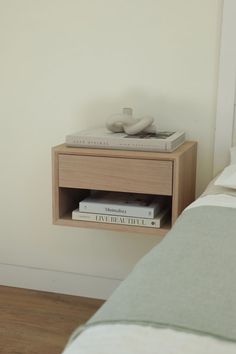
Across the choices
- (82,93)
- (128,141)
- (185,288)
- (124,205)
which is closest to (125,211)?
(124,205)

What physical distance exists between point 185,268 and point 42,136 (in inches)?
54.4

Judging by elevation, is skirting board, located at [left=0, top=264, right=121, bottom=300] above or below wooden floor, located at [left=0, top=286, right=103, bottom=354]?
above

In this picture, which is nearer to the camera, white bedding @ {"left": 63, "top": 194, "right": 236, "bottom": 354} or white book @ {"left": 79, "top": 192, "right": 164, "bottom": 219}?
white bedding @ {"left": 63, "top": 194, "right": 236, "bottom": 354}

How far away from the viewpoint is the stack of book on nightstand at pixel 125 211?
171 centimetres

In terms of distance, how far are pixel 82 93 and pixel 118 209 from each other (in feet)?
1.81

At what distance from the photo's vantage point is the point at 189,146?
1.80 metres

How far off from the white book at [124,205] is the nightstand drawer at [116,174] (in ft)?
0.25

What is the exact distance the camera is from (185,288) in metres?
0.75

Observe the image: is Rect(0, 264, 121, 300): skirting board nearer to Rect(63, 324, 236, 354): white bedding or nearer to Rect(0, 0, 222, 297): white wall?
Rect(0, 0, 222, 297): white wall

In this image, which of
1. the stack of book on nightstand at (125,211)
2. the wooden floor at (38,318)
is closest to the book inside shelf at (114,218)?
the stack of book on nightstand at (125,211)

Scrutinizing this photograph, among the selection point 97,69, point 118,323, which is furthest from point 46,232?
point 118,323

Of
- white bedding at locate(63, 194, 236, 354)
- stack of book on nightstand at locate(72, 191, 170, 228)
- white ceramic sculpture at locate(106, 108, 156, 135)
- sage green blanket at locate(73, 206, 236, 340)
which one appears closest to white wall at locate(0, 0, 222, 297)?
white ceramic sculpture at locate(106, 108, 156, 135)

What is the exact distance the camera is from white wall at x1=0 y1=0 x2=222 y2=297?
1.88 metres

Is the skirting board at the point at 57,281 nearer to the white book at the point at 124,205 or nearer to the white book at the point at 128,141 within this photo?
the white book at the point at 124,205
